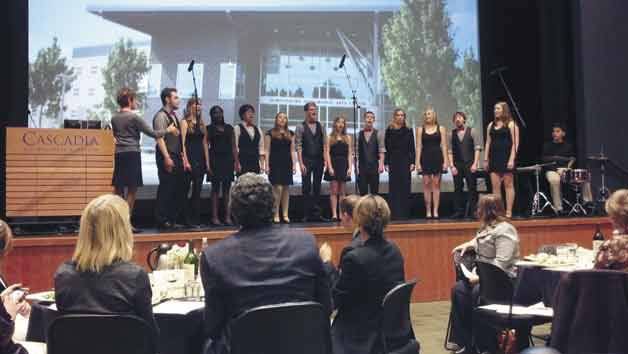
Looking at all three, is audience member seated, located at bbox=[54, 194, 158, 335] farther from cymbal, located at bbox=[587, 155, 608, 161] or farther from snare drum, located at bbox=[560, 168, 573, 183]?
cymbal, located at bbox=[587, 155, 608, 161]

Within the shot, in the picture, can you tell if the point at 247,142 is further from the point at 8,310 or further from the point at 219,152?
the point at 8,310

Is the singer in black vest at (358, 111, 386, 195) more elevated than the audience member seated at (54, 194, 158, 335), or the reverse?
the singer in black vest at (358, 111, 386, 195)

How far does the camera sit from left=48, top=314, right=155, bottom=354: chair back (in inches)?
78.5

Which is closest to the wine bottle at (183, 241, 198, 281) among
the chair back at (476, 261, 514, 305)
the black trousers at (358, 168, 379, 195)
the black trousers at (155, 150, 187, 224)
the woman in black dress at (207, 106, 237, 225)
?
the chair back at (476, 261, 514, 305)

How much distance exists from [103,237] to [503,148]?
6.01 m

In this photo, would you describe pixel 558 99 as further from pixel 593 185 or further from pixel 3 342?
pixel 3 342

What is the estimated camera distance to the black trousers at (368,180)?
7.70m

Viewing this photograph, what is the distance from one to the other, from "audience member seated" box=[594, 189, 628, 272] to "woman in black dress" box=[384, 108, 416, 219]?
14.6ft

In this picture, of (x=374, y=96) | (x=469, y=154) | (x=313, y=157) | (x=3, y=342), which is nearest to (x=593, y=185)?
(x=469, y=154)

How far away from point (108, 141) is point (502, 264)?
3694mm

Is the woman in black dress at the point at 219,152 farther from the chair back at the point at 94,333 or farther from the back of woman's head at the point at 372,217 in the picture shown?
the chair back at the point at 94,333

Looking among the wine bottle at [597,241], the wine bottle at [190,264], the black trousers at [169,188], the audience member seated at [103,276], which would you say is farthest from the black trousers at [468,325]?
the black trousers at [169,188]

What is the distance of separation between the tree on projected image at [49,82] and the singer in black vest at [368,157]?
11.8ft

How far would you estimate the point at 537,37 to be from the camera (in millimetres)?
9922
